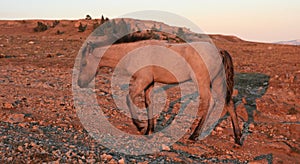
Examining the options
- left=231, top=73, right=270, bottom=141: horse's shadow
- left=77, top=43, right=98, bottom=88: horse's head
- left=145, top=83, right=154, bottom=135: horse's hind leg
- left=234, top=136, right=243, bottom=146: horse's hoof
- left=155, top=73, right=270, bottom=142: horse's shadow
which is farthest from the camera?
left=231, top=73, right=270, bottom=141: horse's shadow

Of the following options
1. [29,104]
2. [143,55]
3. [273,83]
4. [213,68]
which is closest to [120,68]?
[143,55]

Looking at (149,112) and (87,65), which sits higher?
(87,65)

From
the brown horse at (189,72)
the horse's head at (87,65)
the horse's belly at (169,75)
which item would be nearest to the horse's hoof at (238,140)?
the brown horse at (189,72)

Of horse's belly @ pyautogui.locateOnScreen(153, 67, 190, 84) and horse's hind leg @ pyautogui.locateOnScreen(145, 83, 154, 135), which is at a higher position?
horse's belly @ pyautogui.locateOnScreen(153, 67, 190, 84)

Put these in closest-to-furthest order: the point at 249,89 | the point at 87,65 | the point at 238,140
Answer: the point at 238,140 < the point at 87,65 < the point at 249,89

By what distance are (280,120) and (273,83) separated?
3972mm

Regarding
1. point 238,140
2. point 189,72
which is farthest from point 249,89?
point 189,72

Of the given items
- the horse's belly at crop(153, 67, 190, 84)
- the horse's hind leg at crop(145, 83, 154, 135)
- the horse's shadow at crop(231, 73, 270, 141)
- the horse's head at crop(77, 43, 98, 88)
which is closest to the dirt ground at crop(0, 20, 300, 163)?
the horse's shadow at crop(231, 73, 270, 141)

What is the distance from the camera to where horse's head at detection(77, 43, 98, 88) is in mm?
6407

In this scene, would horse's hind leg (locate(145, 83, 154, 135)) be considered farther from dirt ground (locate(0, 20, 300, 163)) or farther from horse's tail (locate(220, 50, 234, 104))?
horse's tail (locate(220, 50, 234, 104))

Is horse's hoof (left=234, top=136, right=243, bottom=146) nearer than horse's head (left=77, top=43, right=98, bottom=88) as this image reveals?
Yes

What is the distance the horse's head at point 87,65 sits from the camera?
21.0 feet

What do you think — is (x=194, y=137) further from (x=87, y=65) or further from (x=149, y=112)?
(x=87, y=65)

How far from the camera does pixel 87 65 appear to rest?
652cm
